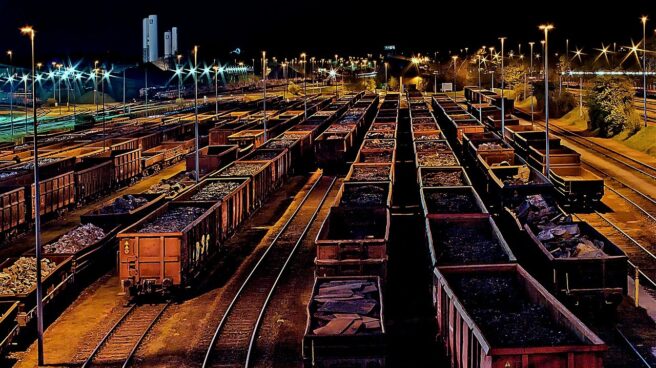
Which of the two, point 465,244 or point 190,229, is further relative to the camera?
point 190,229

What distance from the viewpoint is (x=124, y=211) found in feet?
86.7

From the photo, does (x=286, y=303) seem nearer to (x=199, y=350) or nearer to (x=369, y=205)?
(x=199, y=350)

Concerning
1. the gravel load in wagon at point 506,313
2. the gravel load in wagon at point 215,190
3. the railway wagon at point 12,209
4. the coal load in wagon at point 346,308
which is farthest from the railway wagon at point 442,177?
the railway wagon at point 12,209

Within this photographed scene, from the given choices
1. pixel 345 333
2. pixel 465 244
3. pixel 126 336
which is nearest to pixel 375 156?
pixel 465 244

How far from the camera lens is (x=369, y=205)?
24.1m

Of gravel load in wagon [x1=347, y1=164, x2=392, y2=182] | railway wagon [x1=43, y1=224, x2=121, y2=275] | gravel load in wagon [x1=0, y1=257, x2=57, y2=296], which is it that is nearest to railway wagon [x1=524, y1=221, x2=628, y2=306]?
gravel load in wagon [x1=347, y1=164, x2=392, y2=182]

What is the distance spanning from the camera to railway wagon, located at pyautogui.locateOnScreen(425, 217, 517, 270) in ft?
57.2

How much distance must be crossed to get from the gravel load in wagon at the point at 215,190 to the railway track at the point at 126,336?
22.1 feet

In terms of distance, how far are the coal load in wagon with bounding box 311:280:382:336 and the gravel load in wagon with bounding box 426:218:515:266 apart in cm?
226

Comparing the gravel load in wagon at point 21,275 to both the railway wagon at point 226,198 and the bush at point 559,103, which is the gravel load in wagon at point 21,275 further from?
the bush at point 559,103

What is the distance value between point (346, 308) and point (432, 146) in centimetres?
2709

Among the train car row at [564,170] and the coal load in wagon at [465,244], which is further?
the train car row at [564,170]

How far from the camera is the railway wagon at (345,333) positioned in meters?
12.4

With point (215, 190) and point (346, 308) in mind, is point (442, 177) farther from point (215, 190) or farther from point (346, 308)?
point (346, 308)
